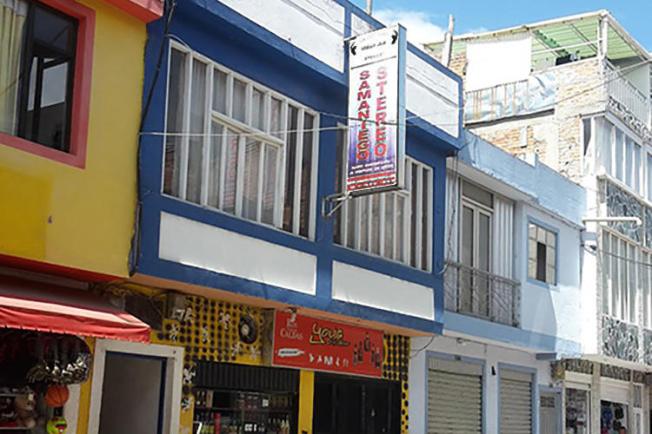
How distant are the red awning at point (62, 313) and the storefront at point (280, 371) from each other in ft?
5.85

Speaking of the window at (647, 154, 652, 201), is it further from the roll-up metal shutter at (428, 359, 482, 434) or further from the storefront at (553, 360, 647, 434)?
the roll-up metal shutter at (428, 359, 482, 434)

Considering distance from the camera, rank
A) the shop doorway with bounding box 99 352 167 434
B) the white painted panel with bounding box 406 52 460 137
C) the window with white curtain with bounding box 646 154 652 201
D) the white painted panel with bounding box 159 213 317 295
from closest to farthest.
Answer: the white painted panel with bounding box 159 213 317 295, the shop doorway with bounding box 99 352 167 434, the white painted panel with bounding box 406 52 460 137, the window with white curtain with bounding box 646 154 652 201

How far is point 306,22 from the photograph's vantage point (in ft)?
45.0

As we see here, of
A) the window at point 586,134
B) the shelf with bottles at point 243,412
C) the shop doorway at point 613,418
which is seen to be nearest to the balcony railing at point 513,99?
the window at point 586,134

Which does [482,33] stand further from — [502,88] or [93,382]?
[93,382]

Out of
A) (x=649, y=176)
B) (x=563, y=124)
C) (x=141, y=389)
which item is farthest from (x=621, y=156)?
(x=141, y=389)

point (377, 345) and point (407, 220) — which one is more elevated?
point (407, 220)

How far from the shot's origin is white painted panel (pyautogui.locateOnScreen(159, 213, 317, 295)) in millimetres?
11445

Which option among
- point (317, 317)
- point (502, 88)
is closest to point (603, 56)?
point (502, 88)

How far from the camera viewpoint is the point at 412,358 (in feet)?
55.7

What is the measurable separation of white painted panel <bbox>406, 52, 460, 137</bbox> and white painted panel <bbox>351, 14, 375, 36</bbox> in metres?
1.10

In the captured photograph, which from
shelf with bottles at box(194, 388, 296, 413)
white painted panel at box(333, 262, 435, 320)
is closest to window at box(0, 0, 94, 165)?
shelf with bottles at box(194, 388, 296, 413)

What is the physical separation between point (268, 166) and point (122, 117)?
113 inches

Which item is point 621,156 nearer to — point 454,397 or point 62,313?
point 454,397
